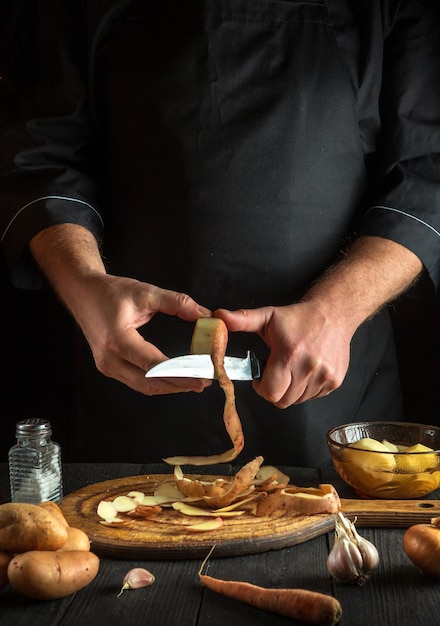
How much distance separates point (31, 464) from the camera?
1.39 m

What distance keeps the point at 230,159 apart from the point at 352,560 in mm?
892

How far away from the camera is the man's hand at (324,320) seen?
1443mm

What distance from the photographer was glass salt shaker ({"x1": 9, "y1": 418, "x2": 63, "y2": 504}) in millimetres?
1389

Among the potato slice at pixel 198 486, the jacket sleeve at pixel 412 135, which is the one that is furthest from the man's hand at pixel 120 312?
the jacket sleeve at pixel 412 135

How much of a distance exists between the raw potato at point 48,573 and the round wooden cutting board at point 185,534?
0.46ft

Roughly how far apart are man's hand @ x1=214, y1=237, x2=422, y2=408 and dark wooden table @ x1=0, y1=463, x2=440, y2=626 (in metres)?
0.30

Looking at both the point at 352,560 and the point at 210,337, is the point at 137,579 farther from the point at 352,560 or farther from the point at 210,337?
the point at 210,337

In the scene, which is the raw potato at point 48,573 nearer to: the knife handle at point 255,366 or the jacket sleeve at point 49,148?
the knife handle at point 255,366

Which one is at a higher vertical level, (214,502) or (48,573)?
(48,573)

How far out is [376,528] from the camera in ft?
4.29

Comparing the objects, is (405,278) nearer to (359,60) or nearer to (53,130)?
(359,60)

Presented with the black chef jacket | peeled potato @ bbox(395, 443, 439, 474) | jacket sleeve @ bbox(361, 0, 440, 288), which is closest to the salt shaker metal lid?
the black chef jacket

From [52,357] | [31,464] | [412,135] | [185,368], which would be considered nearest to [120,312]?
[185,368]

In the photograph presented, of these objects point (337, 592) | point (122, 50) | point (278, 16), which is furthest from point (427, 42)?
point (337, 592)
